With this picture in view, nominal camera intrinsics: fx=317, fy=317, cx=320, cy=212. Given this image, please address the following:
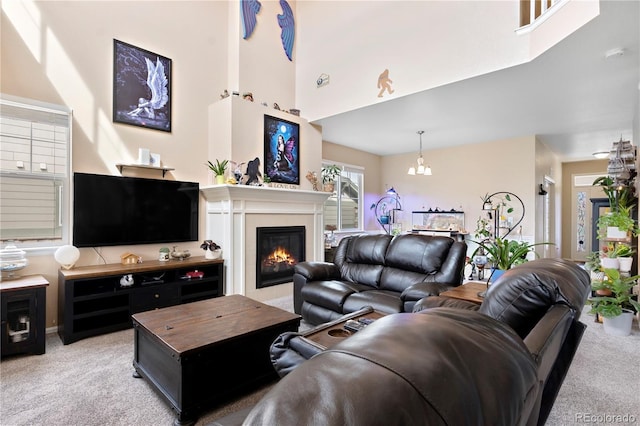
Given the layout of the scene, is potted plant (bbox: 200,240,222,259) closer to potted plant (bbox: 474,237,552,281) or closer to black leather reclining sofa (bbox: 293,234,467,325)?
black leather reclining sofa (bbox: 293,234,467,325)

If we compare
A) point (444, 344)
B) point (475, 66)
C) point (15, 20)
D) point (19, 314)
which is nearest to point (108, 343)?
point (19, 314)

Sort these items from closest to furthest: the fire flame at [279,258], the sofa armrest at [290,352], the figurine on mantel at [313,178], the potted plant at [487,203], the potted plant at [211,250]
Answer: the sofa armrest at [290,352] → the potted plant at [211,250] → the fire flame at [279,258] → the figurine on mantel at [313,178] → the potted plant at [487,203]

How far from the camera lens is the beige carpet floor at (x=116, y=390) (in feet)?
6.19

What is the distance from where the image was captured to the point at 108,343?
2977 mm

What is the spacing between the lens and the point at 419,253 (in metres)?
3.26

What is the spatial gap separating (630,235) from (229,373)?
15.1 ft

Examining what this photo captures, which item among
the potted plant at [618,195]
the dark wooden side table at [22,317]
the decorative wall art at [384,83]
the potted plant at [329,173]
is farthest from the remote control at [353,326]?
the potted plant at [329,173]

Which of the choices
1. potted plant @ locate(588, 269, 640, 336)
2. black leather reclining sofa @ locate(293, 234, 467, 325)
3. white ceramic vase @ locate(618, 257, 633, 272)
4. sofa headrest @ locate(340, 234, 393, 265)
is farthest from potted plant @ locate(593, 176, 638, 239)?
sofa headrest @ locate(340, 234, 393, 265)

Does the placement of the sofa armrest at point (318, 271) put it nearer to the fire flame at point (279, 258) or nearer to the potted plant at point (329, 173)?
the fire flame at point (279, 258)

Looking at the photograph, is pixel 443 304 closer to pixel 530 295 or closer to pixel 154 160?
pixel 530 295

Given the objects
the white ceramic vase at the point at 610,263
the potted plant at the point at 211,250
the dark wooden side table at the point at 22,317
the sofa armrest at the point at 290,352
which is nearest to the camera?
the sofa armrest at the point at 290,352

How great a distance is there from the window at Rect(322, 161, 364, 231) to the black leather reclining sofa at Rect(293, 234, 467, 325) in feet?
9.06

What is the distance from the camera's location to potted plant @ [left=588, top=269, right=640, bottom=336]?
3123 mm

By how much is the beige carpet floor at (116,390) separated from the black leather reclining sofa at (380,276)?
1.08 meters
